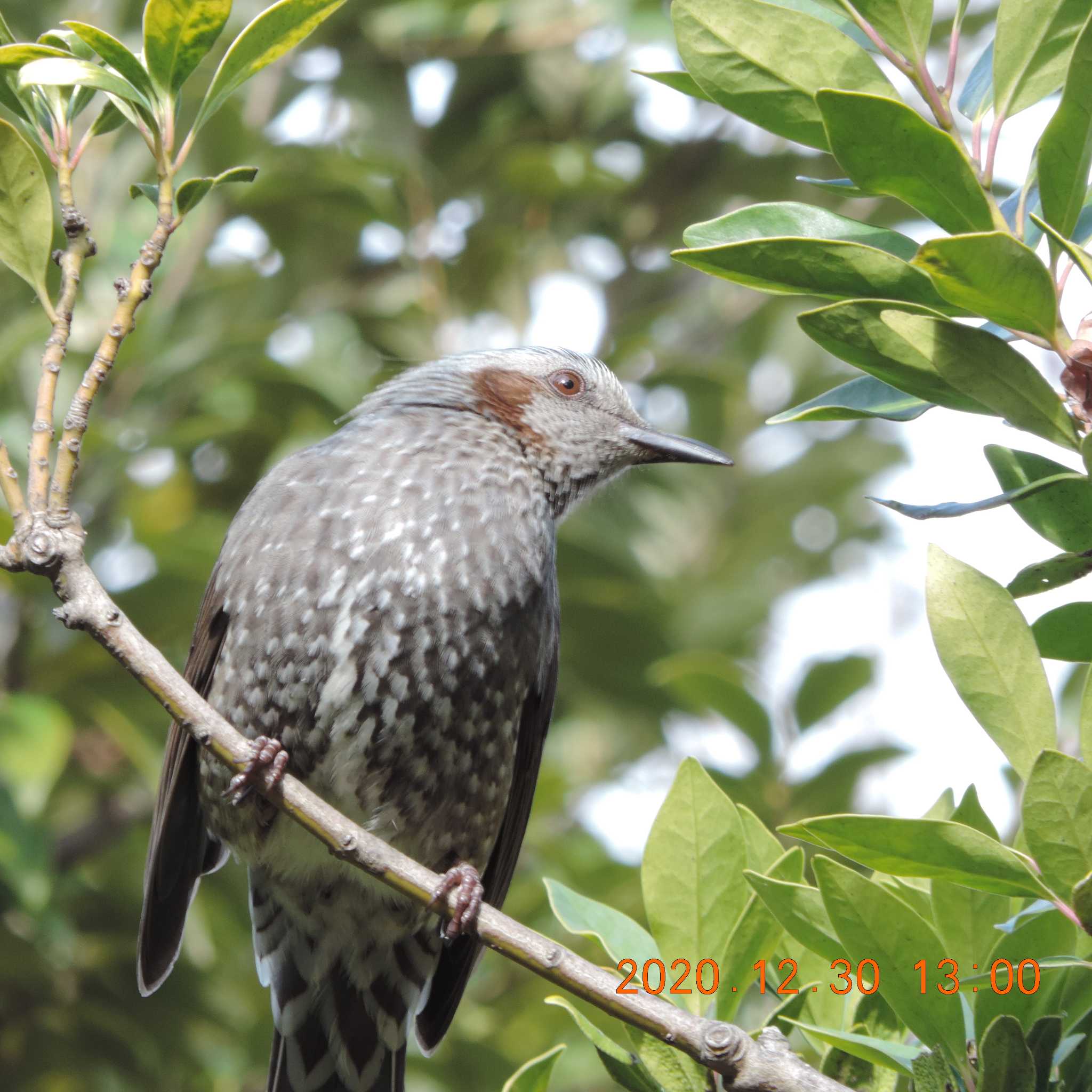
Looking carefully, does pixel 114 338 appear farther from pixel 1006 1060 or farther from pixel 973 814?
pixel 1006 1060

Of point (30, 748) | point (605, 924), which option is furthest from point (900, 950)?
point (30, 748)

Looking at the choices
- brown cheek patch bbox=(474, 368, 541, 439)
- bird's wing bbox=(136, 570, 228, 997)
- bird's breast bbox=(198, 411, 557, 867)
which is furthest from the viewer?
brown cheek patch bbox=(474, 368, 541, 439)

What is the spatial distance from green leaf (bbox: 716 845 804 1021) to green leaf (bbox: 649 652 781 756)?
1.66 m

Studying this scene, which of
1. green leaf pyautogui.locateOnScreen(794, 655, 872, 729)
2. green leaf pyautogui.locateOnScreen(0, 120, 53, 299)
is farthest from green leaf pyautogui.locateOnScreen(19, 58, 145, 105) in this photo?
green leaf pyautogui.locateOnScreen(794, 655, 872, 729)

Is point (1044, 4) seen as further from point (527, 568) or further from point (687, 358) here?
point (687, 358)

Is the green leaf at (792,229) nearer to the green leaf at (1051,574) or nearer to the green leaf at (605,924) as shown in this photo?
the green leaf at (1051,574)

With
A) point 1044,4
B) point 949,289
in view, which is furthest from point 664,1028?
point 1044,4

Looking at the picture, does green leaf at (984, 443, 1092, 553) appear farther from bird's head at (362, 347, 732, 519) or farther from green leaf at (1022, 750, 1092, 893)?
bird's head at (362, 347, 732, 519)

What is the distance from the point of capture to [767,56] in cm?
204

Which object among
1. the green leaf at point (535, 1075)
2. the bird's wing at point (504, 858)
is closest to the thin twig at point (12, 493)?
the green leaf at point (535, 1075)

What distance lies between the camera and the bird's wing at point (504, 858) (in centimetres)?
375

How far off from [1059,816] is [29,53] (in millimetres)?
1906

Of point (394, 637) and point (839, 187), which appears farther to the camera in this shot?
point (394, 637)

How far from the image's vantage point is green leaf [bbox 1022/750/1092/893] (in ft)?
5.82
